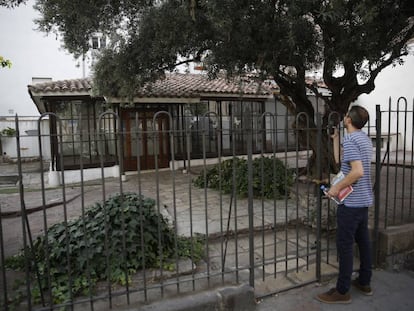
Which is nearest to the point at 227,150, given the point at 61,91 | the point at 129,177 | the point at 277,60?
the point at 129,177

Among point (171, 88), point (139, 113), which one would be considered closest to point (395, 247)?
point (139, 113)

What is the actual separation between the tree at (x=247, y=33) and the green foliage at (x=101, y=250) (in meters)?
3.05

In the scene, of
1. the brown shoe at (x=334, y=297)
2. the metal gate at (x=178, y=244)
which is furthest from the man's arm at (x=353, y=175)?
the brown shoe at (x=334, y=297)

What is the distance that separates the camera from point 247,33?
198 inches

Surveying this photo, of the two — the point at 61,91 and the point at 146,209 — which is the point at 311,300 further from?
the point at 61,91

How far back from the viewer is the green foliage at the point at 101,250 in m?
3.15

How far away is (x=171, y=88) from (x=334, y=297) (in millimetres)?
10292

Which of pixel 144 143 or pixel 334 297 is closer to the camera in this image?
pixel 334 297

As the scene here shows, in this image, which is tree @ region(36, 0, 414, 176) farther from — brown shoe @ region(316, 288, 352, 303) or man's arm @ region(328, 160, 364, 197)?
brown shoe @ region(316, 288, 352, 303)

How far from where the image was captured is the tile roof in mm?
10350

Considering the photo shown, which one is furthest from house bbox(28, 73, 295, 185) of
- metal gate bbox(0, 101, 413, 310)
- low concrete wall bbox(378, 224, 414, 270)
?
low concrete wall bbox(378, 224, 414, 270)

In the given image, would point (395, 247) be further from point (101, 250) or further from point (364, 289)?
point (101, 250)

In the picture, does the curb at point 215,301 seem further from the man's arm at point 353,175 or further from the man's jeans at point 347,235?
the man's arm at point 353,175

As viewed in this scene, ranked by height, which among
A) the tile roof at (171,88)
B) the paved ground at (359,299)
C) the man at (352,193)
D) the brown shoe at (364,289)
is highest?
the tile roof at (171,88)
